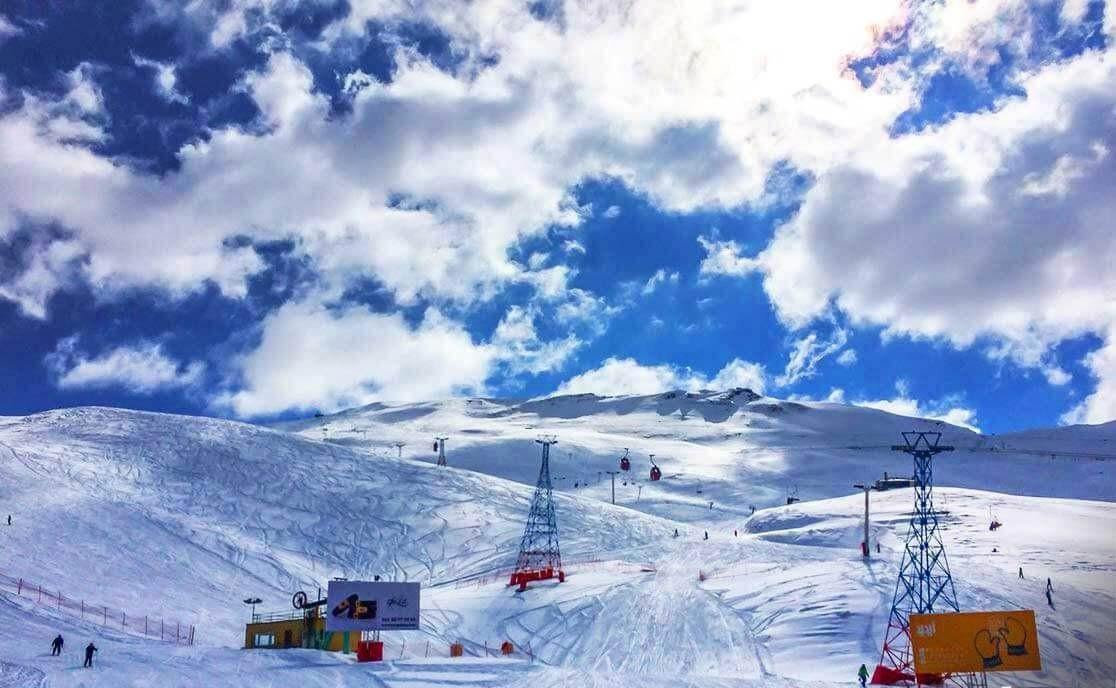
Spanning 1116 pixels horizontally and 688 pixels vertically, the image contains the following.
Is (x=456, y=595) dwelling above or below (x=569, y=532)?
below

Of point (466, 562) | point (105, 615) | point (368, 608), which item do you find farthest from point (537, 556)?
point (105, 615)

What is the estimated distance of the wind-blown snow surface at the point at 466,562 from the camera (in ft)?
122

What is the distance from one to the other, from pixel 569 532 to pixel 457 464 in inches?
2327

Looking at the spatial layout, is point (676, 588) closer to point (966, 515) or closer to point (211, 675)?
point (211, 675)

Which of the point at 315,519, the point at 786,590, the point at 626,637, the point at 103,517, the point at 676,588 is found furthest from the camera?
the point at 315,519

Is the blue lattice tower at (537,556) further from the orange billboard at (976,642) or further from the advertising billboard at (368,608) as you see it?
the orange billboard at (976,642)

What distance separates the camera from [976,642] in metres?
34.0

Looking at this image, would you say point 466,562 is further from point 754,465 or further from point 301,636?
point 754,465

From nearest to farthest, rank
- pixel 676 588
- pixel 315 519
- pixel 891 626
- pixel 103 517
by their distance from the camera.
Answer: pixel 891 626, pixel 676 588, pixel 103 517, pixel 315 519

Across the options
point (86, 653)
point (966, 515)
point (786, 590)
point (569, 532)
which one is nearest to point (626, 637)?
point (786, 590)

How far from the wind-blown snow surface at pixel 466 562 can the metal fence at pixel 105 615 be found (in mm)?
1327

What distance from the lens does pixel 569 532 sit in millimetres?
76000

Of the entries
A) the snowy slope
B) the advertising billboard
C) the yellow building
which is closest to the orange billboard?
the advertising billboard

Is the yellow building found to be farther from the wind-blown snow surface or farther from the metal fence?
the metal fence
